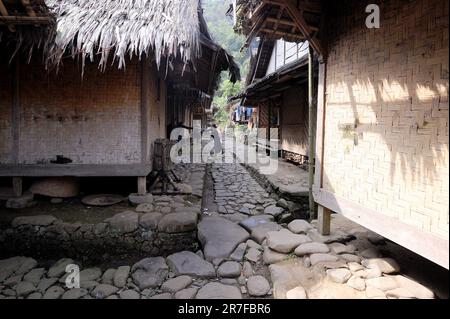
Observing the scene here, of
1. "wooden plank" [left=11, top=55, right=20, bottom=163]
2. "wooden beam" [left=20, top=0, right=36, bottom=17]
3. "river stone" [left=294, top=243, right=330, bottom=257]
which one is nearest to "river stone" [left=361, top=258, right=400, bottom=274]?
"river stone" [left=294, top=243, right=330, bottom=257]

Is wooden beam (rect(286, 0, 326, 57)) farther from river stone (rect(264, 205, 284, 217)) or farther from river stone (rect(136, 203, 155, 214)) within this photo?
river stone (rect(136, 203, 155, 214))

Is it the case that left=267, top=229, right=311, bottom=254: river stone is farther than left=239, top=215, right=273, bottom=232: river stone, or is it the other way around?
left=239, top=215, right=273, bottom=232: river stone

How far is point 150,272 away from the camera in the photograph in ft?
14.0

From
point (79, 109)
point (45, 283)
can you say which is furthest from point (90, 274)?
point (79, 109)

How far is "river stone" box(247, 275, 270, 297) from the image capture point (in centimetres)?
357

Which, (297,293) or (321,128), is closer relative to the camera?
(297,293)

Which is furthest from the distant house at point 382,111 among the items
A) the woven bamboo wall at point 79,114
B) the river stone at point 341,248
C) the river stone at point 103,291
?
the river stone at point 103,291

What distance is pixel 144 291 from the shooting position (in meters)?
3.97

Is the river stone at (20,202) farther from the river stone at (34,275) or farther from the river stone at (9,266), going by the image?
the river stone at (34,275)

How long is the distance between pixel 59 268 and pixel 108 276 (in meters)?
0.97

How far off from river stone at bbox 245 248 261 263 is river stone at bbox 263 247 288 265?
127 millimetres

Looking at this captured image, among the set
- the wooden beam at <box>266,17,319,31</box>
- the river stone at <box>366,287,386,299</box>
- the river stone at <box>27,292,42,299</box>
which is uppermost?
the wooden beam at <box>266,17,319,31</box>

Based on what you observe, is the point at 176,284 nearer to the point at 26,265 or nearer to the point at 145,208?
the point at 145,208

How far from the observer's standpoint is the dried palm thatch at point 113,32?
4.91 meters
